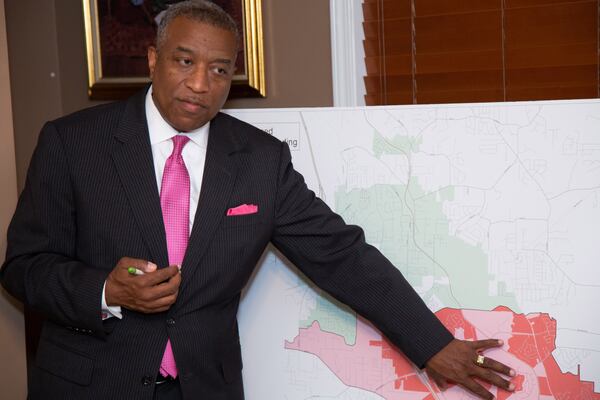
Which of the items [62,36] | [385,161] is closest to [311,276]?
[385,161]

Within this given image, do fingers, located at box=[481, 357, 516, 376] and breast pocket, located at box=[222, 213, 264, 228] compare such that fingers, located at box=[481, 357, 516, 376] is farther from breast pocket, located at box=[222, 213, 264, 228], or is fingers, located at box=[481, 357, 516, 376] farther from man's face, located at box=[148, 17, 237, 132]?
man's face, located at box=[148, 17, 237, 132]

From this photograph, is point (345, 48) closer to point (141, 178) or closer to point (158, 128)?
point (158, 128)

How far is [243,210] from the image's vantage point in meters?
1.67

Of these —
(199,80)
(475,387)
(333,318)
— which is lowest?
(475,387)

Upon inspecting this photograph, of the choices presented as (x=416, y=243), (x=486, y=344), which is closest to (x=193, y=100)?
(x=416, y=243)

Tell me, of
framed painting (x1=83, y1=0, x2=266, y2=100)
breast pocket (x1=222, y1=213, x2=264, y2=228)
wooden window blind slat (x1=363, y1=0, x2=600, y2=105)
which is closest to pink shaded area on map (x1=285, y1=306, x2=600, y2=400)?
breast pocket (x1=222, y1=213, x2=264, y2=228)

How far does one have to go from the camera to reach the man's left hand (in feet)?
5.32

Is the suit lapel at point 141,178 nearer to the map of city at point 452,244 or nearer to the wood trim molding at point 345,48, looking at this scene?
the map of city at point 452,244

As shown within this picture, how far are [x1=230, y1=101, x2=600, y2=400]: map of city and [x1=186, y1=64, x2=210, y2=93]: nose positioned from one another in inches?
13.9

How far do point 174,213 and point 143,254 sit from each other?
0.37 feet

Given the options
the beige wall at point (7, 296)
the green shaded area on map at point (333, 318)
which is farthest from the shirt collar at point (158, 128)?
the green shaded area on map at point (333, 318)

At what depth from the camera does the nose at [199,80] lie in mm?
1573

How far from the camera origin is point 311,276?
177 cm

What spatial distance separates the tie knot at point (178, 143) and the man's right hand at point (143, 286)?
296mm
